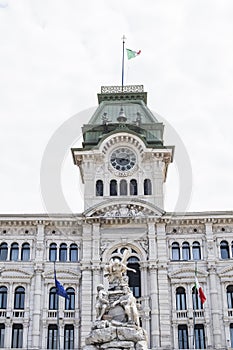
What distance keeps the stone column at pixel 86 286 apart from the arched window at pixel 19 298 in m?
4.78

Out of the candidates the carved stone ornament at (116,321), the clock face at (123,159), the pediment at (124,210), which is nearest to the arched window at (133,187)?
the clock face at (123,159)

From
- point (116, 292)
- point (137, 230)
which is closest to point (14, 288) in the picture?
point (137, 230)

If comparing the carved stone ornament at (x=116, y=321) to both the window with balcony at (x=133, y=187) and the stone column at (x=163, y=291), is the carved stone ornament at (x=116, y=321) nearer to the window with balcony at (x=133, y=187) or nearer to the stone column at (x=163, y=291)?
the stone column at (x=163, y=291)

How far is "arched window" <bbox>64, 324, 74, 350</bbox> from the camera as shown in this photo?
145 ft

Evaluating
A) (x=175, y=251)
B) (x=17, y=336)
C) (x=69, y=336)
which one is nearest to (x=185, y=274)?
(x=175, y=251)

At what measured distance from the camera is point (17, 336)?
44438mm

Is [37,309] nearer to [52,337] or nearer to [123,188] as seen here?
[52,337]

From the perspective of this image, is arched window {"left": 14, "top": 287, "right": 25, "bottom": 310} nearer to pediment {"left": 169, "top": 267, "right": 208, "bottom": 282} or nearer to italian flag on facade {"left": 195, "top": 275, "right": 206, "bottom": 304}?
pediment {"left": 169, "top": 267, "right": 208, "bottom": 282}

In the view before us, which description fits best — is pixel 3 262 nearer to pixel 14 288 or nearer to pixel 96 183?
pixel 14 288

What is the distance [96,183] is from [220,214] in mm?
11311

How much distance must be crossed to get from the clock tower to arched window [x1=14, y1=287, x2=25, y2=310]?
8.69 m

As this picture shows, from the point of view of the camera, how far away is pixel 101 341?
80.7 ft

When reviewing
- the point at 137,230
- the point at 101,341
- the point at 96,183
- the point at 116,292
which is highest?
the point at 96,183

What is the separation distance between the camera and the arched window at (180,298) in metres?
45.4
